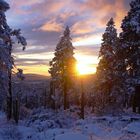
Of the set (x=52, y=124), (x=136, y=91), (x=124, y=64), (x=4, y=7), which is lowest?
(x=52, y=124)

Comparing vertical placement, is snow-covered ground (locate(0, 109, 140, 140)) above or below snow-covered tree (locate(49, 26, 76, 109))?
below

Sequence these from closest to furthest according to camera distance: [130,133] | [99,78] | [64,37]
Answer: [130,133], [99,78], [64,37]

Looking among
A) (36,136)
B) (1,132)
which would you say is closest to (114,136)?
(36,136)

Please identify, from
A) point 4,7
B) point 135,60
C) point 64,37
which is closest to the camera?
point 4,7

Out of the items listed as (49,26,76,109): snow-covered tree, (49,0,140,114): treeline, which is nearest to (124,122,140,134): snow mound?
(49,0,140,114): treeline

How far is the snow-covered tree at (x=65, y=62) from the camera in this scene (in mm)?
61125

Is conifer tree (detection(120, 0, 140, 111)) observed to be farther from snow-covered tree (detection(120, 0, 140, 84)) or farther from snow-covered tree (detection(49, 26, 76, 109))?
snow-covered tree (detection(49, 26, 76, 109))

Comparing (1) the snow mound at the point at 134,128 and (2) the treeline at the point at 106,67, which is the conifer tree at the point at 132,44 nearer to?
(2) the treeline at the point at 106,67

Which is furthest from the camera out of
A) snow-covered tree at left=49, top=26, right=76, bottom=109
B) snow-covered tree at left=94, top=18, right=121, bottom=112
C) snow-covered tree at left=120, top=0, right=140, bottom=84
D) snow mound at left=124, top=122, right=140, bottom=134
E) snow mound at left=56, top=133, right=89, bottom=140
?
snow-covered tree at left=49, top=26, right=76, bottom=109

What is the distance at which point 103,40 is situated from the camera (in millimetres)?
53031

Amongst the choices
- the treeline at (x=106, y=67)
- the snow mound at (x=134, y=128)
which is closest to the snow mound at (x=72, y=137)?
the snow mound at (x=134, y=128)

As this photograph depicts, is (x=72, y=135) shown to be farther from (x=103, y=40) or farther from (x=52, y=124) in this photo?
(x=103, y=40)

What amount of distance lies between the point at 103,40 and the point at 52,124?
2651 centimetres

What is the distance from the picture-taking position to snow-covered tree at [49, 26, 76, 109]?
6112 centimetres
